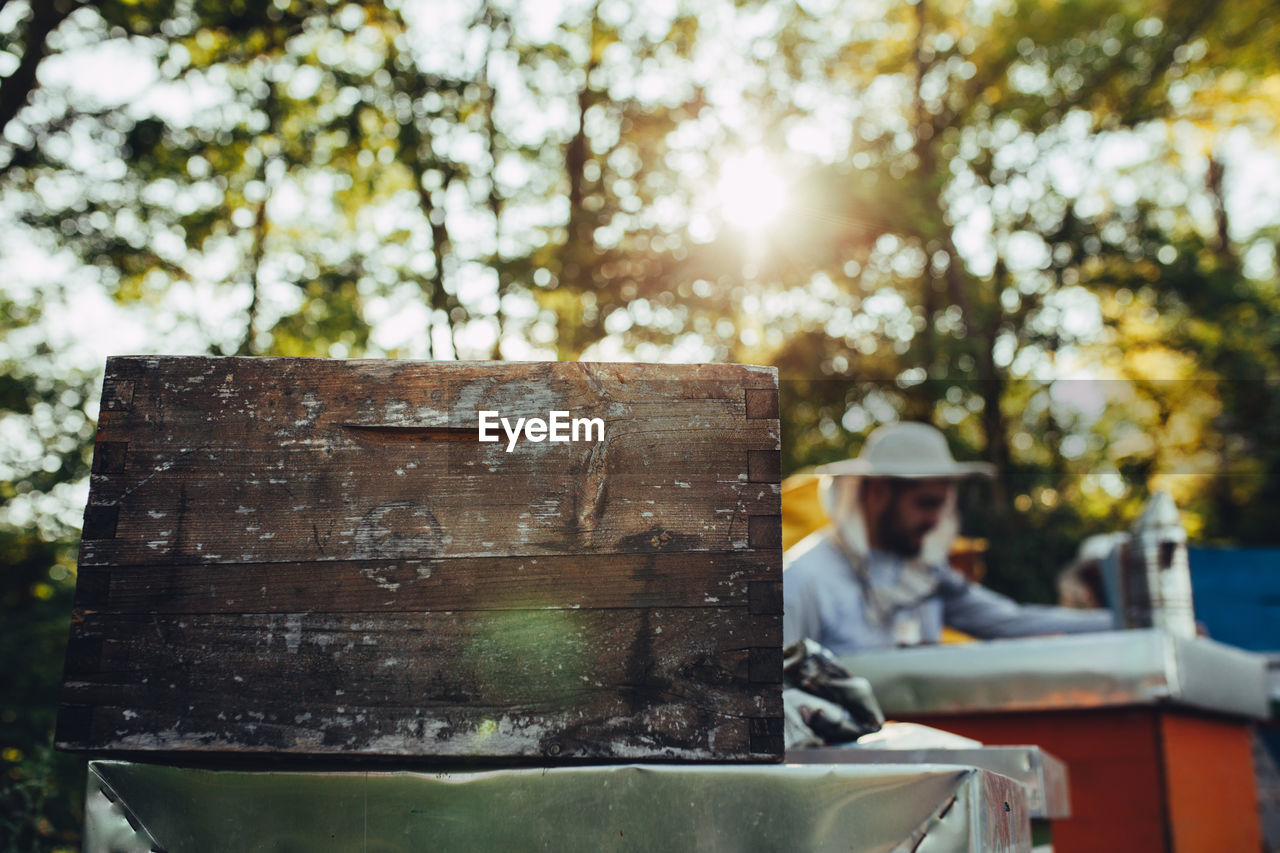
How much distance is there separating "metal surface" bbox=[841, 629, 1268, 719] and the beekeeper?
1.08 metres

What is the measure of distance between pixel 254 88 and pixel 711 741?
1051 centimetres

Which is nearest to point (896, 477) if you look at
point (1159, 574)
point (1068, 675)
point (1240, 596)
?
point (1159, 574)

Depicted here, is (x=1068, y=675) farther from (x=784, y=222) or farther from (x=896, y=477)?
(x=784, y=222)

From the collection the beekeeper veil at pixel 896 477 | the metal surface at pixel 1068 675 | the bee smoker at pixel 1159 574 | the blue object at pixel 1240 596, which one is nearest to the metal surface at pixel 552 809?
the metal surface at pixel 1068 675

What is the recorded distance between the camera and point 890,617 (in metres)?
4.31

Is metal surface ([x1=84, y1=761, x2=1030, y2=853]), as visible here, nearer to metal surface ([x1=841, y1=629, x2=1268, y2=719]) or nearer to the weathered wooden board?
the weathered wooden board

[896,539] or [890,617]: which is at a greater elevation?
[896,539]

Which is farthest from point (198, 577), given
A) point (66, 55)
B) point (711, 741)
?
point (66, 55)

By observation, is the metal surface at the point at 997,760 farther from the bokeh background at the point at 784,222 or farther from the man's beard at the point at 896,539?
the bokeh background at the point at 784,222

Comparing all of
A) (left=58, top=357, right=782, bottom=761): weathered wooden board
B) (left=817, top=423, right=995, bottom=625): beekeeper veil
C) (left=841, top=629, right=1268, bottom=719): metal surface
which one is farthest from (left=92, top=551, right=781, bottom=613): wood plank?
(left=817, top=423, right=995, bottom=625): beekeeper veil

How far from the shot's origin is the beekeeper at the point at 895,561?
398cm

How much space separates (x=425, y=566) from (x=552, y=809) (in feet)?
1.21

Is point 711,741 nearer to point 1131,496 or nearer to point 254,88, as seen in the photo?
point 254,88

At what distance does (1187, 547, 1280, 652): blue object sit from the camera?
648cm
